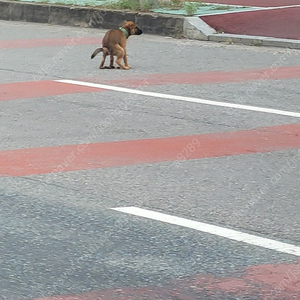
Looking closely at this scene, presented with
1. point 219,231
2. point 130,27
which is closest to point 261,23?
point 130,27

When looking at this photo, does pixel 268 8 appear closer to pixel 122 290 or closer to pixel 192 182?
pixel 192 182

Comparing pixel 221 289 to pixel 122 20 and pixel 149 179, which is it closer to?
pixel 149 179

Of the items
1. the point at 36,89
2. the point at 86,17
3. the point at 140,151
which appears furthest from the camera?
the point at 86,17

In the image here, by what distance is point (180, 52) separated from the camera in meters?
13.7

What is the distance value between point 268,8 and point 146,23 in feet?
8.64

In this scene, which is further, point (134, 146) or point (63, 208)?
point (134, 146)

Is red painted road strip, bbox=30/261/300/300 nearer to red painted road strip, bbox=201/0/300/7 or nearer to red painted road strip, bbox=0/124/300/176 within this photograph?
red painted road strip, bbox=0/124/300/176

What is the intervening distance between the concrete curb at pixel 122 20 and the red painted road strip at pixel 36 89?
14.6ft

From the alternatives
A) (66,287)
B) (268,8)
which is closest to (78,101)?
(66,287)

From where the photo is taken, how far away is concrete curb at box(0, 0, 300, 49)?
14430 millimetres

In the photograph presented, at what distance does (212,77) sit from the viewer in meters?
11.5

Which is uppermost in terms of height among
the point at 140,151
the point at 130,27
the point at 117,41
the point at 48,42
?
the point at 130,27

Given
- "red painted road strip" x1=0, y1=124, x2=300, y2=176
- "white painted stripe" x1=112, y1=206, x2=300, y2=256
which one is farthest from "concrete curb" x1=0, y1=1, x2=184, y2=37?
"white painted stripe" x1=112, y1=206, x2=300, y2=256

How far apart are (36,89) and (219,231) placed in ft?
18.8
